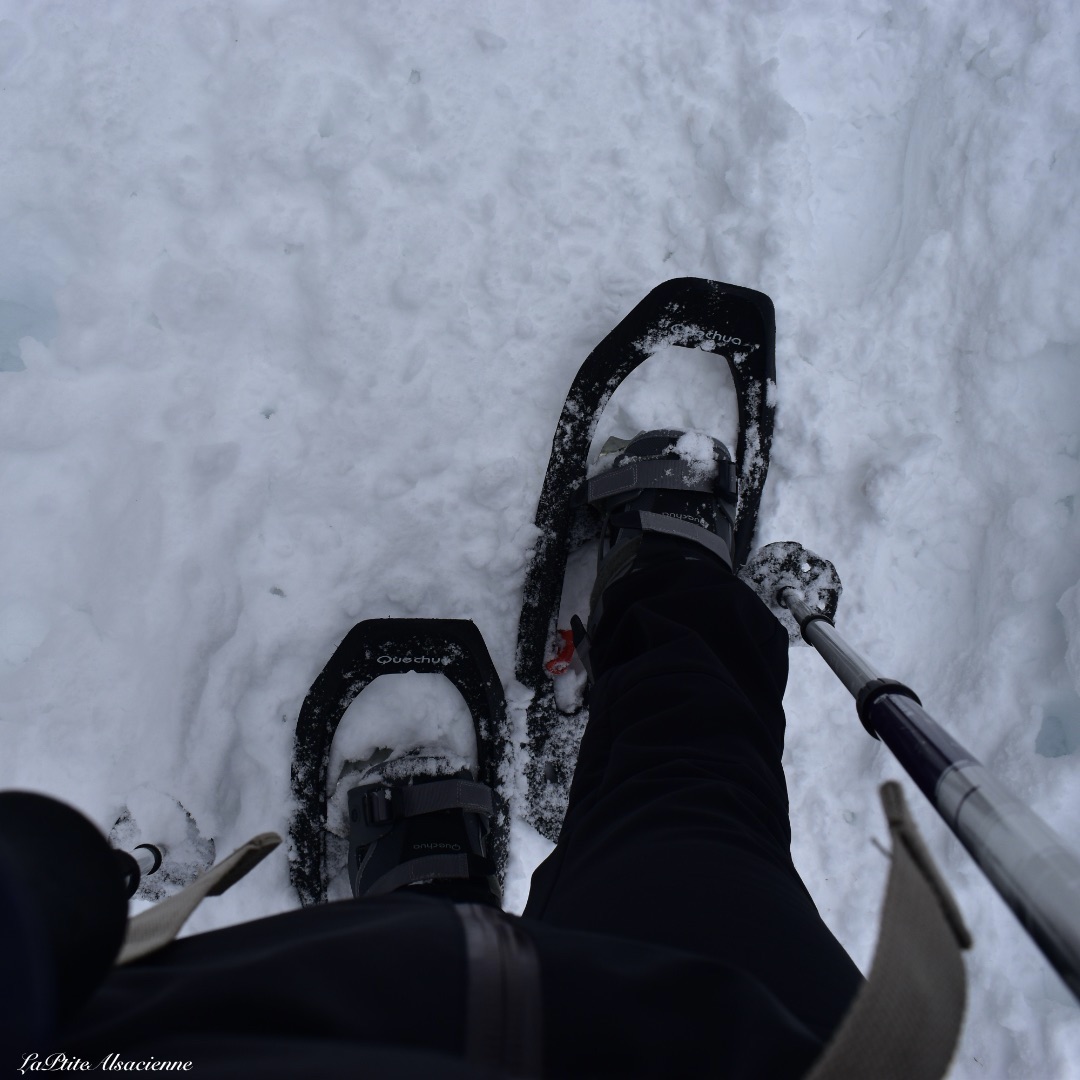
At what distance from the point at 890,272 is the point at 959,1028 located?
4.94 feet

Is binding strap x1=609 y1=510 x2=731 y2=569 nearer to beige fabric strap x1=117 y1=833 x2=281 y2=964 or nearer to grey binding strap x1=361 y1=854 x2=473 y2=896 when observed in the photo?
grey binding strap x1=361 y1=854 x2=473 y2=896

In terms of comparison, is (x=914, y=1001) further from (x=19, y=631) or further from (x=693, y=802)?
(x=19, y=631)

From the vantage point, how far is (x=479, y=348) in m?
1.50

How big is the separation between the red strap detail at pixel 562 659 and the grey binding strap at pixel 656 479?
286 mm

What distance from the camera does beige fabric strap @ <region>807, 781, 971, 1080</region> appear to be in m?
0.43

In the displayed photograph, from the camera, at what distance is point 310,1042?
0.43m

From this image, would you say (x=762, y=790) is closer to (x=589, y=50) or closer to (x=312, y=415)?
(x=312, y=415)

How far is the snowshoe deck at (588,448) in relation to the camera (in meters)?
1.48

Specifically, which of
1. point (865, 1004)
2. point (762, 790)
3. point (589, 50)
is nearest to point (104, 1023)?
point (865, 1004)

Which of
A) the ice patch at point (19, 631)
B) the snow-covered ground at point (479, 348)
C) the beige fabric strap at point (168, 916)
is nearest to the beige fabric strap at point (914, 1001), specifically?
the beige fabric strap at point (168, 916)

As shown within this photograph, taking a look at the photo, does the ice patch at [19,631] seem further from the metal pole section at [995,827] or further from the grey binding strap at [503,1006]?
the metal pole section at [995,827]

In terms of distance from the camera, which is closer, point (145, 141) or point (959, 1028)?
Result: point (959, 1028)

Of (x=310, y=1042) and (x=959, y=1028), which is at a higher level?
(x=310, y=1042)

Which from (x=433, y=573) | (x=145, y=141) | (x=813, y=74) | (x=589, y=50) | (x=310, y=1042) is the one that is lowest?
(x=310, y=1042)
